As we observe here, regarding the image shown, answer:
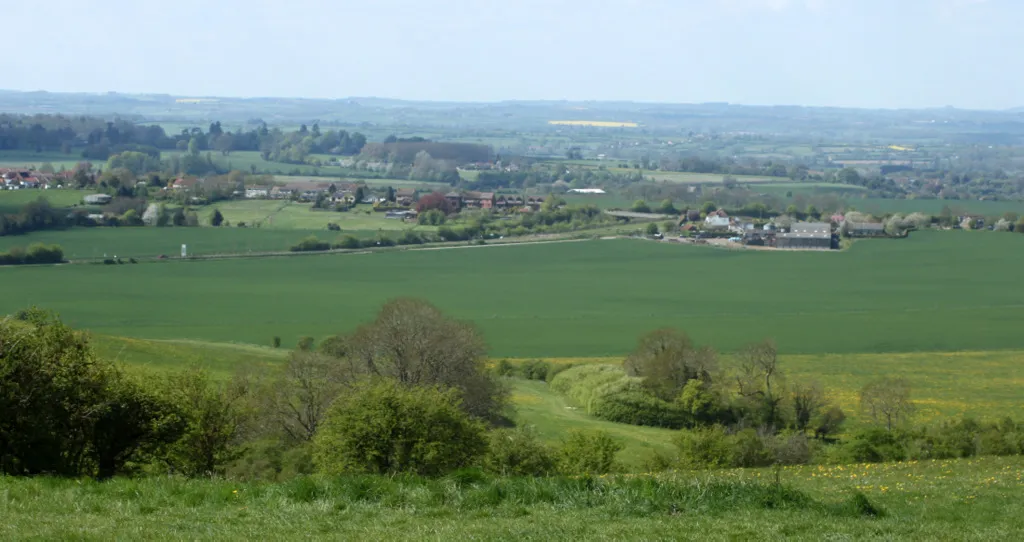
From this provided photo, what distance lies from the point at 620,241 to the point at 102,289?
4240cm

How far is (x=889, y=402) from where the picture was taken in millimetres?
32281

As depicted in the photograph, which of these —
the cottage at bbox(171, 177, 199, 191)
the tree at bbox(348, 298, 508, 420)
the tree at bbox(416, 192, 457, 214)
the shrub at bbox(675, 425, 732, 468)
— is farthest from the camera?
the cottage at bbox(171, 177, 199, 191)

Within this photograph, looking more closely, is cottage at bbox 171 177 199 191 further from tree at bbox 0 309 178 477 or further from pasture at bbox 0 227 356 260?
tree at bbox 0 309 178 477

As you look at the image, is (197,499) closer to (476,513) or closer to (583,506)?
(476,513)

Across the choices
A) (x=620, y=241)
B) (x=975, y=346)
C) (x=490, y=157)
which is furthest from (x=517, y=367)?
(x=490, y=157)

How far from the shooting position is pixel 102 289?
5978cm

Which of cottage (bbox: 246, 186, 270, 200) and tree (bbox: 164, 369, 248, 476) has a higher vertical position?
tree (bbox: 164, 369, 248, 476)

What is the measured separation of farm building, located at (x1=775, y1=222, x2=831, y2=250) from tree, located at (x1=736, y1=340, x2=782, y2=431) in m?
56.3

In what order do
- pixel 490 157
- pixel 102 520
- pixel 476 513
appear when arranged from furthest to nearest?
pixel 490 157 → pixel 476 513 → pixel 102 520

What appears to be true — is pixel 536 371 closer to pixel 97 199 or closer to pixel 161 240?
pixel 161 240

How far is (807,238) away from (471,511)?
85516 millimetres

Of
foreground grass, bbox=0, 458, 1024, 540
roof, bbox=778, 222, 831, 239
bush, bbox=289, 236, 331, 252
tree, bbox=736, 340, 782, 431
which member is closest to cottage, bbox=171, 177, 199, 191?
bush, bbox=289, 236, 331, 252

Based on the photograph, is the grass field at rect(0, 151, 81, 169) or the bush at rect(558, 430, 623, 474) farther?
the grass field at rect(0, 151, 81, 169)

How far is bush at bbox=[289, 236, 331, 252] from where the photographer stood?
78.8 metres
